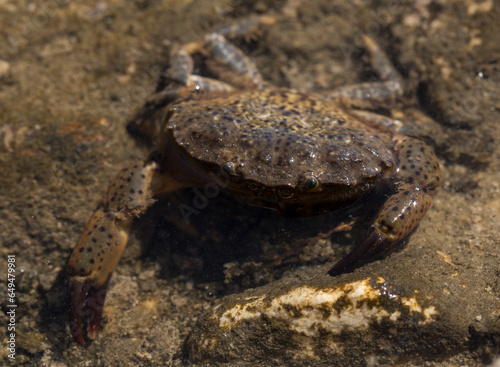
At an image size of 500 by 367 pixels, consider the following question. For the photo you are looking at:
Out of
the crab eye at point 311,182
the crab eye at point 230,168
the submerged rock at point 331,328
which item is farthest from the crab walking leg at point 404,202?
the crab eye at point 230,168

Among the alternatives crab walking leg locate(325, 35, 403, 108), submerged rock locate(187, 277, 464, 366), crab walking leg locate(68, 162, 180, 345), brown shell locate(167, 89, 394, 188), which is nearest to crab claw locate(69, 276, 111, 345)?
crab walking leg locate(68, 162, 180, 345)

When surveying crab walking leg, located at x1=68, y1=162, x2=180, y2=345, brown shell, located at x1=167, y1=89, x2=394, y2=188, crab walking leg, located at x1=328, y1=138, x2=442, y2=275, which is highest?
brown shell, located at x1=167, y1=89, x2=394, y2=188

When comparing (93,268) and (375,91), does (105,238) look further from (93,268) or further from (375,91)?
(375,91)

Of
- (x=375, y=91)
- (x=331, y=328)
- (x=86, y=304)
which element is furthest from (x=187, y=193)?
(x=375, y=91)

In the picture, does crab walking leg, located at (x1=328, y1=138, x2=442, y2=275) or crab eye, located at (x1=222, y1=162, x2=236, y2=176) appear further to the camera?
crab eye, located at (x1=222, y1=162, x2=236, y2=176)

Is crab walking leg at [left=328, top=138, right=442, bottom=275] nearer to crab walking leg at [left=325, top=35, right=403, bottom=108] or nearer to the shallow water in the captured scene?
the shallow water

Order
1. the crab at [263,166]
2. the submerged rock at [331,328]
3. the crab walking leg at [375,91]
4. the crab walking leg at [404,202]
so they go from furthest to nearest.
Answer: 1. the crab walking leg at [375,91]
2. the crab at [263,166]
3. the crab walking leg at [404,202]
4. the submerged rock at [331,328]

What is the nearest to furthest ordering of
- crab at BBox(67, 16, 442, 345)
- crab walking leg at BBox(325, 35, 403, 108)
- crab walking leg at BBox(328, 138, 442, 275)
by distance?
crab walking leg at BBox(328, 138, 442, 275)
crab at BBox(67, 16, 442, 345)
crab walking leg at BBox(325, 35, 403, 108)

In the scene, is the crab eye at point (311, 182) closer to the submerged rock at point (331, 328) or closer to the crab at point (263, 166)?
the crab at point (263, 166)
